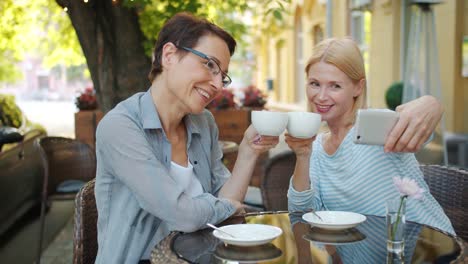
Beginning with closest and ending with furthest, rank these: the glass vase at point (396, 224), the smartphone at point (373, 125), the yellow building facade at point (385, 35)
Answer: the glass vase at point (396, 224) → the smartphone at point (373, 125) → the yellow building facade at point (385, 35)

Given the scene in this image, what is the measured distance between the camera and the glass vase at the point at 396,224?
1.64 meters

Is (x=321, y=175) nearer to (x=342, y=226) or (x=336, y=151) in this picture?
(x=336, y=151)

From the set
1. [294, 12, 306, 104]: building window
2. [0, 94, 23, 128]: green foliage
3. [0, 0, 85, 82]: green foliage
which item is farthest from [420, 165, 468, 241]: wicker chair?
[294, 12, 306, 104]: building window

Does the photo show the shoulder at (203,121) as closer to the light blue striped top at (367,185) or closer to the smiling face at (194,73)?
the smiling face at (194,73)

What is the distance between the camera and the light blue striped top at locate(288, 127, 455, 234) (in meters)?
2.26

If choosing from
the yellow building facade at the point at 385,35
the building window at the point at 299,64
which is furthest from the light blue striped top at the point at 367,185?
the building window at the point at 299,64

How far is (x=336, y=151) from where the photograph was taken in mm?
2404

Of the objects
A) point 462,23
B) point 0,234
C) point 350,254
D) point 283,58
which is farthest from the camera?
point 283,58

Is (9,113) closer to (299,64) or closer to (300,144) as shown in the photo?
(300,144)

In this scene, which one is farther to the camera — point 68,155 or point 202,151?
point 68,155

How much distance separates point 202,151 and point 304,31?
635 inches

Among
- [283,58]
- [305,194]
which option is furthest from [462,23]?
[283,58]

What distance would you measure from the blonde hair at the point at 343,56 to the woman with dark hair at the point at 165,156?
1.30 ft

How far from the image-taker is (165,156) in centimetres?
214
